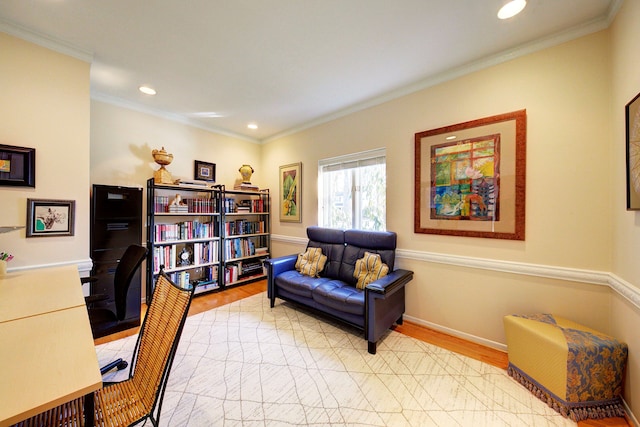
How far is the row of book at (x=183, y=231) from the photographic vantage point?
3221mm

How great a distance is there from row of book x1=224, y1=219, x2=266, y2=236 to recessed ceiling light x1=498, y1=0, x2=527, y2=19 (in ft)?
13.0

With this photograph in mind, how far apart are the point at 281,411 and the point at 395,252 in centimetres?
188

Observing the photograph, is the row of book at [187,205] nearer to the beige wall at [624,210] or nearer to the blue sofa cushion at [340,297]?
the blue sofa cushion at [340,297]

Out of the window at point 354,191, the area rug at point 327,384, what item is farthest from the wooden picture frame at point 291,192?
the area rug at point 327,384

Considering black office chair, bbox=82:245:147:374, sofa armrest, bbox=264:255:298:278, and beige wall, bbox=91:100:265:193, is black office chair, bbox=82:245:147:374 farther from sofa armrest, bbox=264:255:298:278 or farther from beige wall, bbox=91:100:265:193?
beige wall, bbox=91:100:265:193

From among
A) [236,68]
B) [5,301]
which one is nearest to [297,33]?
[236,68]

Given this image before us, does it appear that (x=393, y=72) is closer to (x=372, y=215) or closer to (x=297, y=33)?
(x=297, y=33)

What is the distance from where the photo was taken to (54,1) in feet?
5.41

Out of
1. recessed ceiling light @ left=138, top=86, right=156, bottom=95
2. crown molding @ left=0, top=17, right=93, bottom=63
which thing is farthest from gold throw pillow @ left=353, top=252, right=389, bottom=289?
crown molding @ left=0, top=17, right=93, bottom=63

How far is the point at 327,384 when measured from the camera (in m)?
1.77

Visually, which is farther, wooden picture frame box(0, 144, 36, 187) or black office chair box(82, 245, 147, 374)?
wooden picture frame box(0, 144, 36, 187)

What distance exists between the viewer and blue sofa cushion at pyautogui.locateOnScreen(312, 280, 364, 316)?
2264 millimetres

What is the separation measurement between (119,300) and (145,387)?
97cm

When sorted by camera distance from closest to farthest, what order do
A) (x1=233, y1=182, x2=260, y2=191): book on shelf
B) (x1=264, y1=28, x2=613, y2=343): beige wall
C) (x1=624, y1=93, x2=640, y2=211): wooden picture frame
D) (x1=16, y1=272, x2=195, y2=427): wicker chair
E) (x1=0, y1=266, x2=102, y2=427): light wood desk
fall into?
(x1=0, y1=266, x2=102, y2=427): light wood desk
(x1=16, y1=272, x2=195, y2=427): wicker chair
(x1=624, y1=93, x2=640, y2=211): wooden picture frame
(x1=264, y1=28, x2=613, y2=343): beige wall
(x1=233, y1=182, x2=260, y2=191): book on shelf
